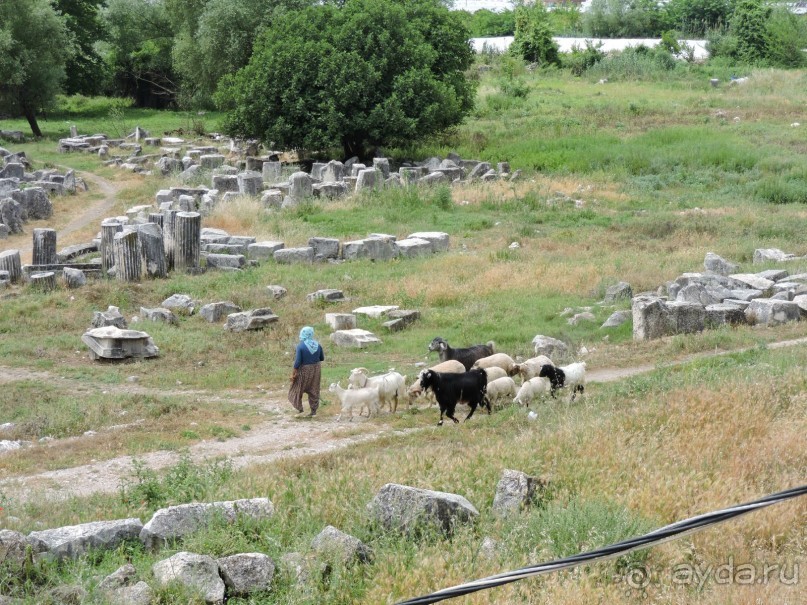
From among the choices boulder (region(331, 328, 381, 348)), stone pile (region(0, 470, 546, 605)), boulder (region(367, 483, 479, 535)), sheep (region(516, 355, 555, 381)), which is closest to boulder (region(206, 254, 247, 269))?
boulder (region(331, 328, 381, 348))

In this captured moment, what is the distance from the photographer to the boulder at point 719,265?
20.1m

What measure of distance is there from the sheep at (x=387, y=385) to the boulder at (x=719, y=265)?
8.75 metres

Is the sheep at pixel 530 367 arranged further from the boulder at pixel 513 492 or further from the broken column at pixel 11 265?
the broken column at pixel 11 265

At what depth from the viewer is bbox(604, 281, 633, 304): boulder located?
18547 millimetres

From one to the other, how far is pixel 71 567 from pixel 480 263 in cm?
1567

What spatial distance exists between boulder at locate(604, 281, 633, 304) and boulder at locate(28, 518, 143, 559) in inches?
479

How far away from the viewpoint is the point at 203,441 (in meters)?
13.0

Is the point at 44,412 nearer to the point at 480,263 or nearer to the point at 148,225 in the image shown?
the point at 148,225

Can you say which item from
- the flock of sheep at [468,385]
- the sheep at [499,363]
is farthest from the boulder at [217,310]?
the sheep at [499,363]

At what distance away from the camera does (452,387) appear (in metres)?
13.3

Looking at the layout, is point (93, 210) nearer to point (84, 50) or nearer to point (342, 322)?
point (342, 322)

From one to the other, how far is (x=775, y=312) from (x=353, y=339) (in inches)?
278

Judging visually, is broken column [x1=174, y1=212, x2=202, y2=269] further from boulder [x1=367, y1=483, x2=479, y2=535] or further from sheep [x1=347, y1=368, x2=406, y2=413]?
boulder [x1=367, y1=483, x2=479, y2=535]

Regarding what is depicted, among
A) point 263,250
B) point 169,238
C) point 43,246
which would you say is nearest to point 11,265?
point 43,246
